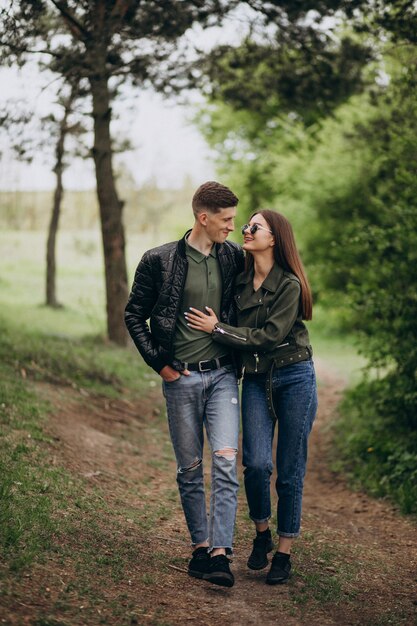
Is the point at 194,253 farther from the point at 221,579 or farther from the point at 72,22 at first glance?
the point at 72,22

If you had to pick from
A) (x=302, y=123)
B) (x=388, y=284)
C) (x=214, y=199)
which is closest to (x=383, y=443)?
(x=388, y=284)

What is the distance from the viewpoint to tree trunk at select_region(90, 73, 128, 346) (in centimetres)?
1247

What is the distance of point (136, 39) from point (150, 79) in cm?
132

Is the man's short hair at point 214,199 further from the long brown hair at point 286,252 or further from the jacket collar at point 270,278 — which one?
the jacket collar at point 270,278

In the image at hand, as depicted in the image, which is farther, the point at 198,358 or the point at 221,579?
the point at 198,358

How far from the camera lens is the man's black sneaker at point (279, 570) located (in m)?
4.87

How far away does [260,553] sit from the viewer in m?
5.09

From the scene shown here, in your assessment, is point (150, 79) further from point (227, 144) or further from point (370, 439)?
point (227, 144)

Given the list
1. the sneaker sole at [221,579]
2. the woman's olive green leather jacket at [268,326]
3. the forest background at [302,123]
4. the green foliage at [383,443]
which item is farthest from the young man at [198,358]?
the green foliage at [383,443]

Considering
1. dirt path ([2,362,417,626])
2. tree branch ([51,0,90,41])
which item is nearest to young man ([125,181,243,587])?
dirt path ([2,362,417,626])

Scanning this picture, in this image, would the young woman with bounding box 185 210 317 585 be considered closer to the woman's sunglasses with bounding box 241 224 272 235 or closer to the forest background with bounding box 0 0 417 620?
the woman's sunglasses with bounding box 241 224 272 235

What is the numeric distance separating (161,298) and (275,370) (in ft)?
2.78

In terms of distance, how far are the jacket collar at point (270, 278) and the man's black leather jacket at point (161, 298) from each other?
0.23ft

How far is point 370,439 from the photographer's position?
8742mm
